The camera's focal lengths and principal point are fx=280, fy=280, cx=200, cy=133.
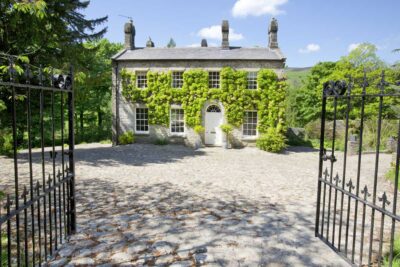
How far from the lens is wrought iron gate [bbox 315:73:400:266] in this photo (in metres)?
3.18

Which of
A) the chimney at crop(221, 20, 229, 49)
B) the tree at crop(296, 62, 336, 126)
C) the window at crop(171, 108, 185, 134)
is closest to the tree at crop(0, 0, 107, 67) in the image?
the window at crop(171, 108, 185, 134)

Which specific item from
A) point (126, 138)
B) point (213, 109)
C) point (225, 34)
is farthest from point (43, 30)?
point (225, 34)

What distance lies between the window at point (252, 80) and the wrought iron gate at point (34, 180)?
37.6ft

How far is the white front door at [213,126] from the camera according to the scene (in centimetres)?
1894

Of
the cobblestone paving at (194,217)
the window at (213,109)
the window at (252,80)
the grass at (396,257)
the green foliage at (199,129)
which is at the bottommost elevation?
the cobblestone paving at (194,217)

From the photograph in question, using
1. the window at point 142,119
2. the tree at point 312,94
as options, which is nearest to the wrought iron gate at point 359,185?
the tree at point 312,94

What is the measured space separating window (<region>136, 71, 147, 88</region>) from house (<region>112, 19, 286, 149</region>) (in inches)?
2.7

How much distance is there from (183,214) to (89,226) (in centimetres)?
184

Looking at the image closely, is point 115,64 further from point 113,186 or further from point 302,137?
point 302,137

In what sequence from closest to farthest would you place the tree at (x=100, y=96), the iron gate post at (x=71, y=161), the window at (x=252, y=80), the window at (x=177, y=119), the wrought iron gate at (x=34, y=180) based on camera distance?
the wrought iron gate at (x=34, y=180), the iron gate post at (x=71, y=161), the window at (x=252, y=80), the window at (x=177, y=119), the tree at (x=100, y=96)

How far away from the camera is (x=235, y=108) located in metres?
18.5

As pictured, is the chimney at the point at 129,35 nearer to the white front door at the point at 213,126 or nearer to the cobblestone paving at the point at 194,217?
the white front door at the point at 213,126

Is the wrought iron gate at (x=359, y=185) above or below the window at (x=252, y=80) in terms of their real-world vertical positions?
below

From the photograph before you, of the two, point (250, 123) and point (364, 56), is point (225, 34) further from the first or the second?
point (364, 56)
